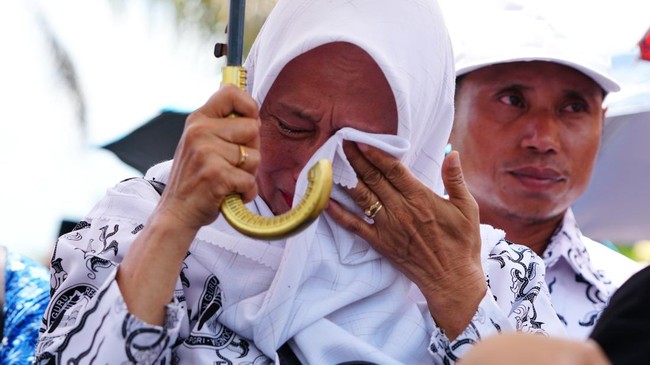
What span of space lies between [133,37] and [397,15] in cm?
249

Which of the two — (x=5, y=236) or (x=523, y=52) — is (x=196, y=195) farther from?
(x=5, y=236)

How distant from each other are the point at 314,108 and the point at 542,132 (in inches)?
59.3

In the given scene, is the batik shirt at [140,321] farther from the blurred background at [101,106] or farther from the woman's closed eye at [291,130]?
the blurred background at [101,106]

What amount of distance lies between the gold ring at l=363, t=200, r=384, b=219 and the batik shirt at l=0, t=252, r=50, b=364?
1989 mm

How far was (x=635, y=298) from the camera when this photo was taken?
875 millimetres

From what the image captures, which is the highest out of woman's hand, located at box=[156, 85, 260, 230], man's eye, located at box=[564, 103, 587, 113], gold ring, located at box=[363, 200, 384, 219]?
woman's hand, located at box=[156, 85, 260, 230]

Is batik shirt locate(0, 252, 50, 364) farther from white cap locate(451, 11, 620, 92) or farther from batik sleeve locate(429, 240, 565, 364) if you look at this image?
batik sleeve locate(429, 240, 565, 364)

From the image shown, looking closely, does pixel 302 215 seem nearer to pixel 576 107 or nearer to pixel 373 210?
pixel 373 210

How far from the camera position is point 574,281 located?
3.25m

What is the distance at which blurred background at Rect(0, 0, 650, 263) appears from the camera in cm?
415

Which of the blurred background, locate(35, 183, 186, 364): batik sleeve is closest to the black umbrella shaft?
locate(35, 183, 186, 364): batik sleeve

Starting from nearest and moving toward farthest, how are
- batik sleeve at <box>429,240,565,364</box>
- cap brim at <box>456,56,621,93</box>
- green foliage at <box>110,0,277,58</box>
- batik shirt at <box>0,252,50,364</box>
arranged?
batik sleeve at <box>429,240,565,364</box> < cap brim at <box>456,56,621,93</box> < batik shirt at <box>0,252,50,364</box> < green foliage at <box>110,0,277,58</box>

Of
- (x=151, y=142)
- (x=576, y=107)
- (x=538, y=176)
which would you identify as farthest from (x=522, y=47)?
(x=151, y=142)

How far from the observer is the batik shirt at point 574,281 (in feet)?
10.2
